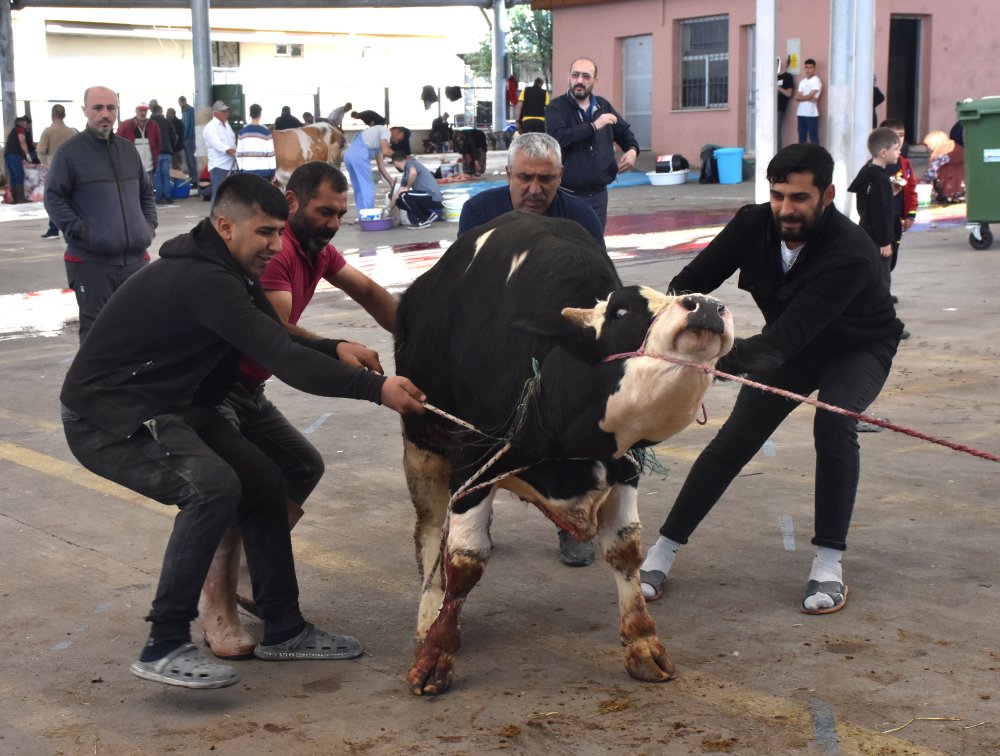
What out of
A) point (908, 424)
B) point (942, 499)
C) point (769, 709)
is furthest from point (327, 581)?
point (908, 424)

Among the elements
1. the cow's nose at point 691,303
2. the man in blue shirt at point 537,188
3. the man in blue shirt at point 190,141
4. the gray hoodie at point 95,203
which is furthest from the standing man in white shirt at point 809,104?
the cow's nose at point 691,303

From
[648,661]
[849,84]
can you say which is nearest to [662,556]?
[648,661]

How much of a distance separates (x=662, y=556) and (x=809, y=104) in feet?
63.9

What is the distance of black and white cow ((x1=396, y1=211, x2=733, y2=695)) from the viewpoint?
3592 mm

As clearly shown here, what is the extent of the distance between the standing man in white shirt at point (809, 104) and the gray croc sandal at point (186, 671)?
811 inches

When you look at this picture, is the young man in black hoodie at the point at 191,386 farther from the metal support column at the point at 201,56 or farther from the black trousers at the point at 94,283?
the metal support column at the point at 201,56

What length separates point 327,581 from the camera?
5.23 m

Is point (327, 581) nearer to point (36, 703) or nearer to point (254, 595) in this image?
point (254, 595)

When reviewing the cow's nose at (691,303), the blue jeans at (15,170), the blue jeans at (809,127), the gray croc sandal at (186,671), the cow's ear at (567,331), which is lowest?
the gray croc sandal at (186,671)

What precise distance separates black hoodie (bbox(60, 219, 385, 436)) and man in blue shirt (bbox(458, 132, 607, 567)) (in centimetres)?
146

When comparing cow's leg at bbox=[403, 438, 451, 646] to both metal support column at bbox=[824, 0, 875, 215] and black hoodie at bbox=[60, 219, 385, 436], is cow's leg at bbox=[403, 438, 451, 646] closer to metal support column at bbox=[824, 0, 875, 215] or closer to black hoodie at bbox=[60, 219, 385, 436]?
black hoodie at bbox=[60, 219, 385, 436]

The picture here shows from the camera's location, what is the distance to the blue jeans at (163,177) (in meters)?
23.3

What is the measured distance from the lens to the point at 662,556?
5098 mm

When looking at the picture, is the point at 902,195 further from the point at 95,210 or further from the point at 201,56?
the point at 201,56
